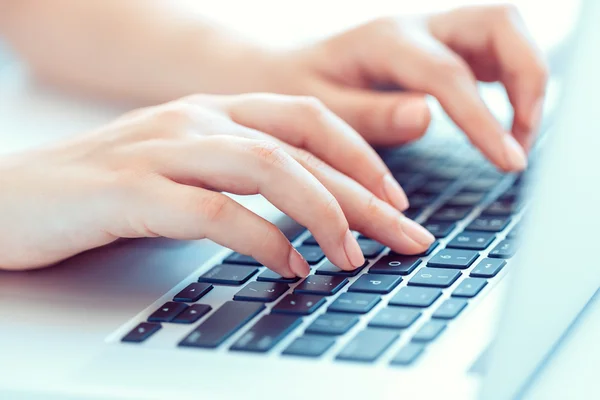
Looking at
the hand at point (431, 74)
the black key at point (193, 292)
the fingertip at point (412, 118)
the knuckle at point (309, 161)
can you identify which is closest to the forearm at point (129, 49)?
the hand at point (431, 74)

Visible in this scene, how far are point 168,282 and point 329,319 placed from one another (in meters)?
0.14

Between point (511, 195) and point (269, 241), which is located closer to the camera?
point (269, 241)

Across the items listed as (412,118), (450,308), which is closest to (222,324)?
(450,308)

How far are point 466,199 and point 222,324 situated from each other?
0.29 meters

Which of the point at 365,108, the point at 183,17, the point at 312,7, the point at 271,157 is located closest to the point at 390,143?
the point at 365,108

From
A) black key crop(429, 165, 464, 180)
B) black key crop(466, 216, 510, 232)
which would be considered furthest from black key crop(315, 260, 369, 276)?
black key crop(429, 165, 464, 180)

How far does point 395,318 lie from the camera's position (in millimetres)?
450

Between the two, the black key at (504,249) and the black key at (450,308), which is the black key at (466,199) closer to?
the black key at (504,249)

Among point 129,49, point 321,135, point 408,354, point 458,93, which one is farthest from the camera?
point 129,49

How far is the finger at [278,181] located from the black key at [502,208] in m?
0.15

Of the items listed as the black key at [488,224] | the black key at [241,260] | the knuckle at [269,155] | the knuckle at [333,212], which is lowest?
the black key at [488,224]

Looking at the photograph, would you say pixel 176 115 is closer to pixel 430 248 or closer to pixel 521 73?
pixel 430 248

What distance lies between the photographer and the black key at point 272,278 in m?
0.53

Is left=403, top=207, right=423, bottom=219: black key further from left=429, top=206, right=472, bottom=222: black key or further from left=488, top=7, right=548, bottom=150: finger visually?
left=488, top=7, right=548, bottom=150: finger
